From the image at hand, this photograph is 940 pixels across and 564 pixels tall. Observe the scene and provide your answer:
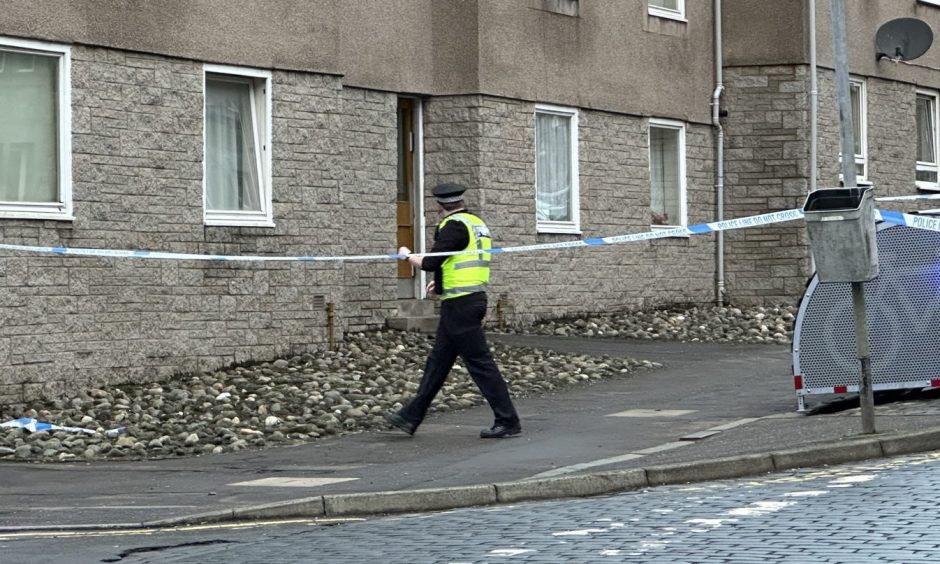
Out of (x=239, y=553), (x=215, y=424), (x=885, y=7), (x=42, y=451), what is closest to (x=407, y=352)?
(x=215, y=424)

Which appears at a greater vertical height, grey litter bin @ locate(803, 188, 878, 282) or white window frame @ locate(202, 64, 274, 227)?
white window frame @ locate(202, 64, 274, 227)

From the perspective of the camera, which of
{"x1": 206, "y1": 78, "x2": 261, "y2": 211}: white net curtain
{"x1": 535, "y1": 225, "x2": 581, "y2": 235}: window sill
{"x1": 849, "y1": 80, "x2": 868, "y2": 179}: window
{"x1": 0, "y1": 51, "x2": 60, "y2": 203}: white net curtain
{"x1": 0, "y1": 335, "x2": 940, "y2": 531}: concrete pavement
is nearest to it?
{"x1": 0, "y1": 335, "x2": 940, "y2": 531}: concrete pavement

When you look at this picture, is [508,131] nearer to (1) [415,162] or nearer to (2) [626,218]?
(1) [415,162]

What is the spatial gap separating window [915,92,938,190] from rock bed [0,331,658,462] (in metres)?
12.4

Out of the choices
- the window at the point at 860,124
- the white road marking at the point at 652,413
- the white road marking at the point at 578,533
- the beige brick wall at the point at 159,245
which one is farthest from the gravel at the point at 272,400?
the window at the point at 860,124

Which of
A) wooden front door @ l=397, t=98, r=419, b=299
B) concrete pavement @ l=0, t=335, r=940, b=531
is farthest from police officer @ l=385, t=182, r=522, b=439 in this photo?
wooden front door @ l=397, t=98, r=419, b=299

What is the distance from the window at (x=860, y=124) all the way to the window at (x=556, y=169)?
6442 mm

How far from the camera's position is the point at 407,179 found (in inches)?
853

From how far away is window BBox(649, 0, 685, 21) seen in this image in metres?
24.5

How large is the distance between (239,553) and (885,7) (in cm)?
2196

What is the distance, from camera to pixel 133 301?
16.6 metres

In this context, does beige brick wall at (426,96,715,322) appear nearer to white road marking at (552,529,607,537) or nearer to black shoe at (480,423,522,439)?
black shoe at (480,423,522,439)

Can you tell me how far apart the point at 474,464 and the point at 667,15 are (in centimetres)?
1423

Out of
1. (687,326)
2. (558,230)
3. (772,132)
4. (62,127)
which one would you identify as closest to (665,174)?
(772,132)
